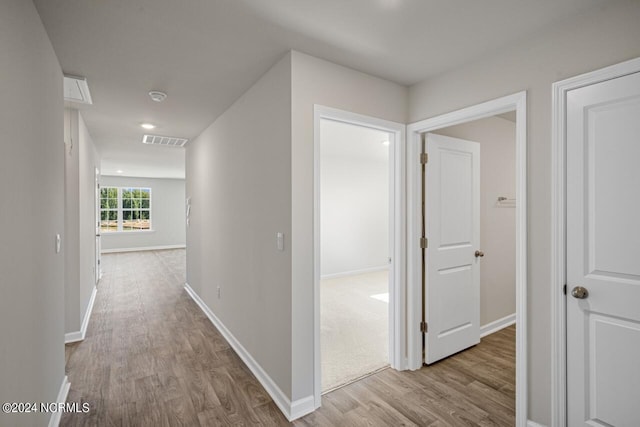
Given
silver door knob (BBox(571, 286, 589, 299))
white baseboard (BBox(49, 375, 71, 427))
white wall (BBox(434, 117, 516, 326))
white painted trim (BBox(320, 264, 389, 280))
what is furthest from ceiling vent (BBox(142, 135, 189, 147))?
silver door knob (BBox(571, 286, 589, 299))

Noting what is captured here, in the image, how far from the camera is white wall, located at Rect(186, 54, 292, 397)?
2230mm

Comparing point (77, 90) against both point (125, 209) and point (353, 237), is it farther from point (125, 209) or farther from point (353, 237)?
point (125, 209)

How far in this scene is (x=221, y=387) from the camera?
251 centimetres

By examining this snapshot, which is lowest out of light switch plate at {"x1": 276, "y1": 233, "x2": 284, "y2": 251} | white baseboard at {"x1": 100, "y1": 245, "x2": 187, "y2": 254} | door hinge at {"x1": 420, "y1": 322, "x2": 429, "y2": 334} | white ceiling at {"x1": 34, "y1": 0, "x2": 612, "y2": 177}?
white baseboard at {"x1": 100, "y1": 245, "x2": 187, "y2": 254}

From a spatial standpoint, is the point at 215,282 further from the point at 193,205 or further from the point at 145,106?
the point at 145,106

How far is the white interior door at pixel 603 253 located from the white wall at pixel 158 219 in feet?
36.8

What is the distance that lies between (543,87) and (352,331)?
2912mm

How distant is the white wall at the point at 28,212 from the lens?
128cm

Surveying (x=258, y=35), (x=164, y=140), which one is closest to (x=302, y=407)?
(x=258, y=35)

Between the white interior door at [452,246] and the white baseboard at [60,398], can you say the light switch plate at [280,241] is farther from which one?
the white baseboard at [60,398]

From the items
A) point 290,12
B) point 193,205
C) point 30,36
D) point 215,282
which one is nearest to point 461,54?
point 290,12

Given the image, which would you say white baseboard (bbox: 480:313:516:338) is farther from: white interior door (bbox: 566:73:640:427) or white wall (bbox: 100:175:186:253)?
white wall (bbox: 100:175:186:253)

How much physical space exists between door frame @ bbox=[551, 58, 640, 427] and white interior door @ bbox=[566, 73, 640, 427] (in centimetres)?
2

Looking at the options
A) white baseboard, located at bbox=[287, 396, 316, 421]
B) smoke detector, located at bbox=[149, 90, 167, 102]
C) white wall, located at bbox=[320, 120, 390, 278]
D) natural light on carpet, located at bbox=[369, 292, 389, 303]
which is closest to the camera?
white baseboard, located at bbox=[287, 396, 316, 421]
